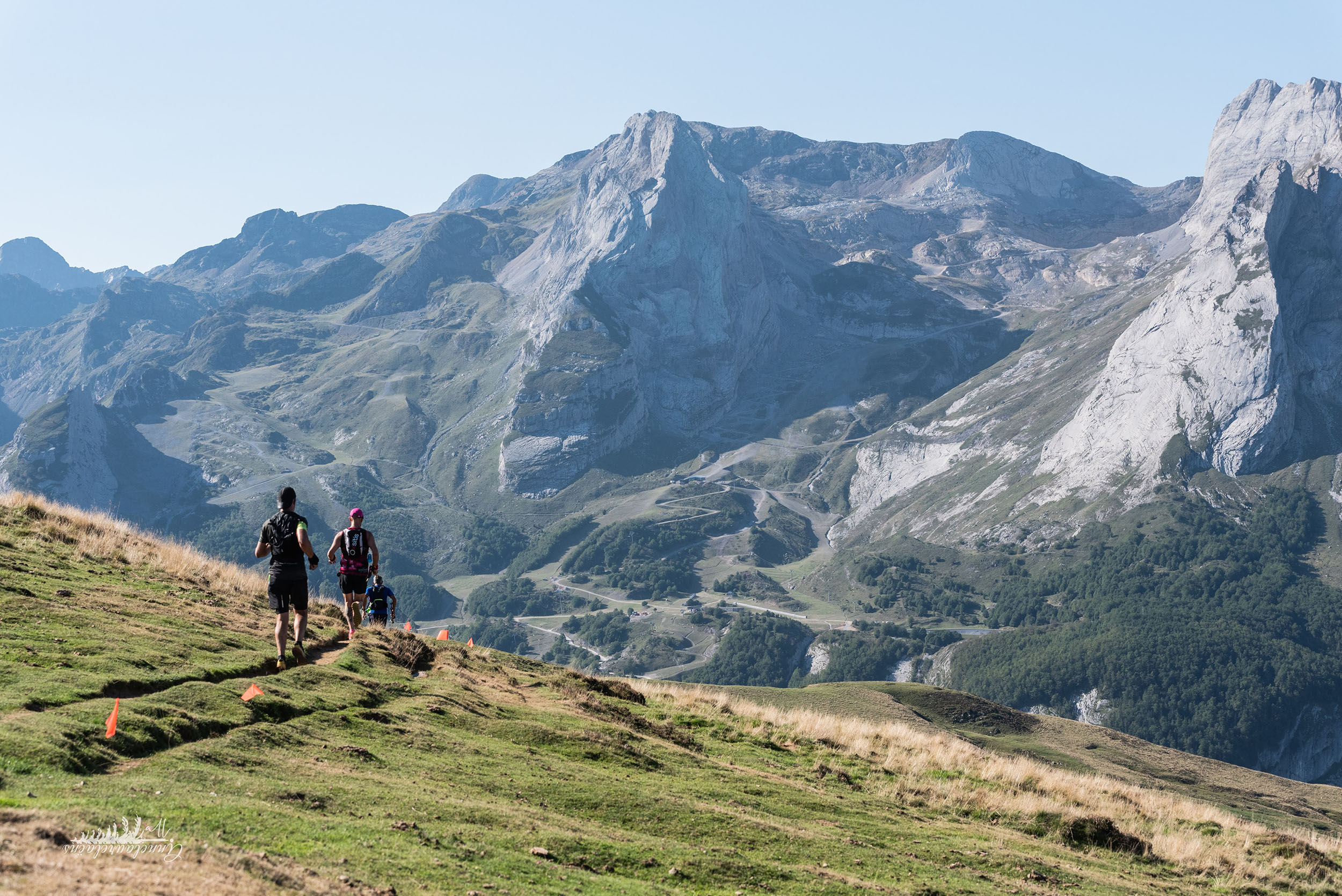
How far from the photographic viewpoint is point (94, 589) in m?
29.1

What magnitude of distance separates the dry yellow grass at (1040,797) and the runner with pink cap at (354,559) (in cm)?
1561

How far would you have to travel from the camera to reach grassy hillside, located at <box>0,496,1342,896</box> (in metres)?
14.0

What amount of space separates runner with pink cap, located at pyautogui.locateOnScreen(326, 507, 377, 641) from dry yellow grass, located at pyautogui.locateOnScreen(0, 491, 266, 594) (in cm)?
690

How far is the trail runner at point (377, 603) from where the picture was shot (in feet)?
117

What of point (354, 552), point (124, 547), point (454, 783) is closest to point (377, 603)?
point (354, 552)

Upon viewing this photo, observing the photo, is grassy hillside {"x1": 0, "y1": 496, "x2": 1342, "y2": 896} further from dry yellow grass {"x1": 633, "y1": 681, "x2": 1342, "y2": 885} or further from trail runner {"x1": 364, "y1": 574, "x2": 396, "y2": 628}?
trail runner {"x1": 364, "y1": 574, "x2": 396, "y2": 628}

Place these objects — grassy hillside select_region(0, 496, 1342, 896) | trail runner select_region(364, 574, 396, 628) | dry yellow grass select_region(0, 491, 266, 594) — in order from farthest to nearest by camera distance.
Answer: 1. dry yellow grass select_region(0, 491, 266, 594)
2. trail runner select_region(364, 574, 396, 628)
3. grassy hillside select_region(0, 496, 1342, 896)

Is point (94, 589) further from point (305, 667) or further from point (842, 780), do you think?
point (842, 780)

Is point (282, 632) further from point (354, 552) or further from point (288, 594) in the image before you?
point (354, 552)

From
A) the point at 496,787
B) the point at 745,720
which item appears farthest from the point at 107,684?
the point at 745,720

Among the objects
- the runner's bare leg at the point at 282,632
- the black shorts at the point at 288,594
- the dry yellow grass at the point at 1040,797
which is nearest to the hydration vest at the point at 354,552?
the runner's bare leg at the point at 282,632

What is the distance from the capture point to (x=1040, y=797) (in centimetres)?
3359

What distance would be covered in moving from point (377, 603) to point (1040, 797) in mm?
25627

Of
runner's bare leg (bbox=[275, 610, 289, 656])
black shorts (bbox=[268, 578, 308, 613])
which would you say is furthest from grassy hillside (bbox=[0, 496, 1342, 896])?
black shorts (bbox=[268, 578, 308, 613])
